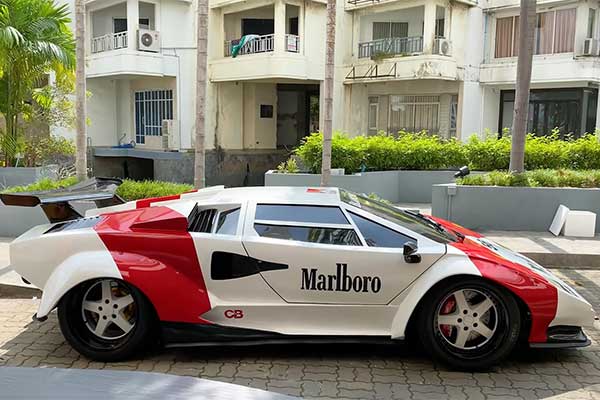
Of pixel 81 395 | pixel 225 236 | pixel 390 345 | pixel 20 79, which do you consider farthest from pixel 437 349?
pixel 20 79

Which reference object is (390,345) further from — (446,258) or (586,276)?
(586,276)

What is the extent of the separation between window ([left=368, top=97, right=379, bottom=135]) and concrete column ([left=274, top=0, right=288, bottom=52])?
16.0ft

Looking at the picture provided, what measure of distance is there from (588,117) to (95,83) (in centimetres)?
1807

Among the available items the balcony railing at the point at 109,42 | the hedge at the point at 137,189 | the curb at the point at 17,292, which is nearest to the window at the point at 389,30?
the balcony railing at the point at 109,42

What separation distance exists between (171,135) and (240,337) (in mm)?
17215

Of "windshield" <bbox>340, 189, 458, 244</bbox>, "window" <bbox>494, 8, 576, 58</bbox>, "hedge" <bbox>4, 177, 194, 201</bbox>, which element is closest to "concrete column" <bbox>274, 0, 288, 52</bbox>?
"window" <bbox>494, 8, 576, 58</bbox>

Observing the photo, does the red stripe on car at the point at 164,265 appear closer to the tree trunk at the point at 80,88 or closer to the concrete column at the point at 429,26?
the tree trunk at the point at 80,88

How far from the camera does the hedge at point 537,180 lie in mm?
10234

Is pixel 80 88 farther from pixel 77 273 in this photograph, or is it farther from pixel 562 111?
pixel 562 111

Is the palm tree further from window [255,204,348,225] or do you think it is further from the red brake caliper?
the red brake caliper

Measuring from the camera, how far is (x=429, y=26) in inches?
782

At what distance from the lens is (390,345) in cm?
499

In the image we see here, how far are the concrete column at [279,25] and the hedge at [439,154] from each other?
6.61 meters

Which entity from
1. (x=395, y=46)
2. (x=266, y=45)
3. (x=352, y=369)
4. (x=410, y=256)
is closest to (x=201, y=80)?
(x=410, y=256)
